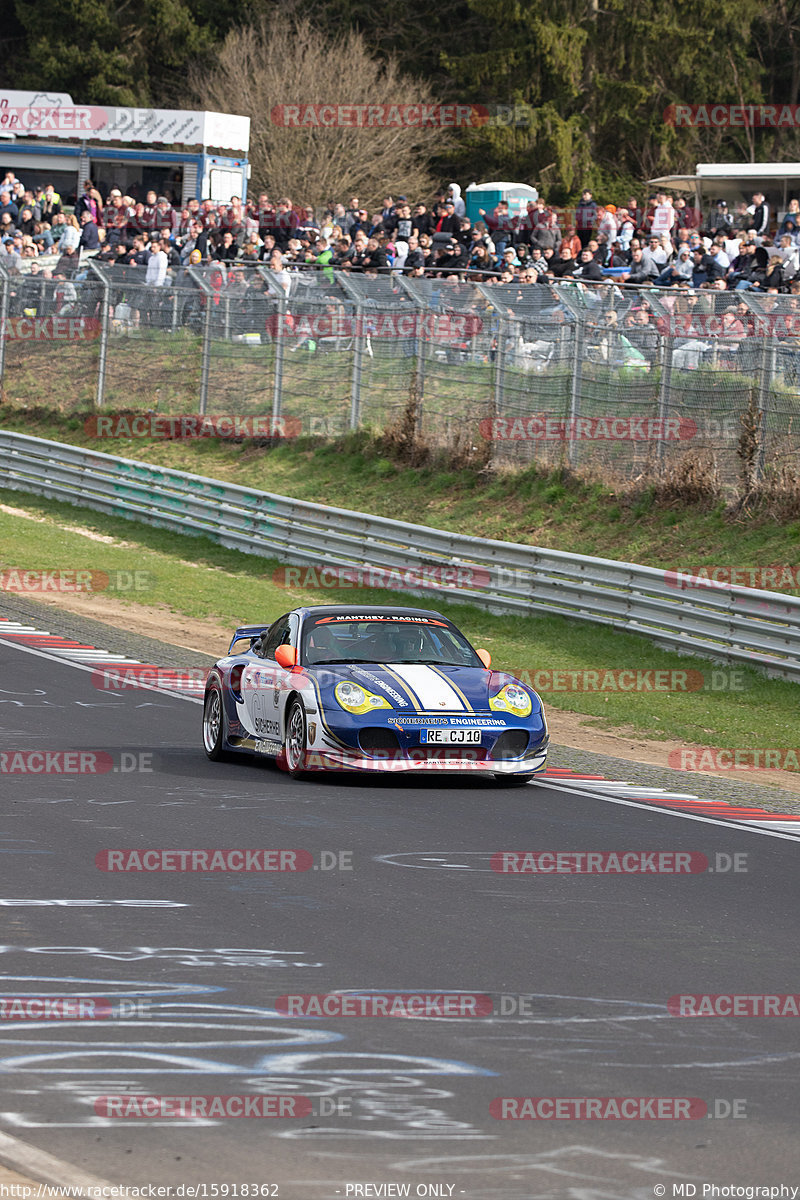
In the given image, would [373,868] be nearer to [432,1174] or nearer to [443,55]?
[432,1174]

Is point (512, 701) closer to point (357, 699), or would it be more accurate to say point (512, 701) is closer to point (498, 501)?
point (357, 699)

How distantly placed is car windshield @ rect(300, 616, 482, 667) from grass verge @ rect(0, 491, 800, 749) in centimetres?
365

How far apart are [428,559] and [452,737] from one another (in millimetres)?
11561

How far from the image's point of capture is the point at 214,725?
45.2ft

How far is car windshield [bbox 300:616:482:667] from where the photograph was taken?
43.2 feet

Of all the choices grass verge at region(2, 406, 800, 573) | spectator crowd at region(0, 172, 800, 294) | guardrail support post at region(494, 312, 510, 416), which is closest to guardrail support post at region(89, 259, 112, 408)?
spectator crowd at region(0, 172, 800, 294)

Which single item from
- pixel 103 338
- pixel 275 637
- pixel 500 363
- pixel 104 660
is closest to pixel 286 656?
pixel 275 637

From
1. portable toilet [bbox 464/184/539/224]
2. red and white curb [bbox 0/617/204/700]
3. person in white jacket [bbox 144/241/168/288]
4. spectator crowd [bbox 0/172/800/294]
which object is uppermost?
portable toilet [bbox 464/184/539/224]

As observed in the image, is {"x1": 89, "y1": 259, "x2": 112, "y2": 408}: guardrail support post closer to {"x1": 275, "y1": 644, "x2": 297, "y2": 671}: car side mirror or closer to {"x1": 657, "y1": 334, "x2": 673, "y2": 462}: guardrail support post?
{"x1": 657, "y1": 334, "x2": 673, "y2": 462}: guardrail support post

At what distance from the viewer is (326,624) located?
13.5 metres

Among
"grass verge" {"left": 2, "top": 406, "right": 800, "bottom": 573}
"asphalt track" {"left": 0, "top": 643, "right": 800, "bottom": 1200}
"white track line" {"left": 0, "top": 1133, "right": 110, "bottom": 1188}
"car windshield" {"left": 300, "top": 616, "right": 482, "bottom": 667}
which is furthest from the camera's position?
"grass verge" {"left": 2, "top": 406, "right": 800, "bottom": 573}

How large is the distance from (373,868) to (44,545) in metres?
18.6

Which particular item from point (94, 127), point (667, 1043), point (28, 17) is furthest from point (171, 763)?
point (28, 17)

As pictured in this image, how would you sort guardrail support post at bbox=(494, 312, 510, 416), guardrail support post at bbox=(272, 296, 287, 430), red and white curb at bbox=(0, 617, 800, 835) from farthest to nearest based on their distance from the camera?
guardrail support post at bbox=(272, 296, 287, 430) → guardrail support post at bbox=(494, 312, 510, 416) → red and white curb at bbox=(0, 617, 800, 835)
